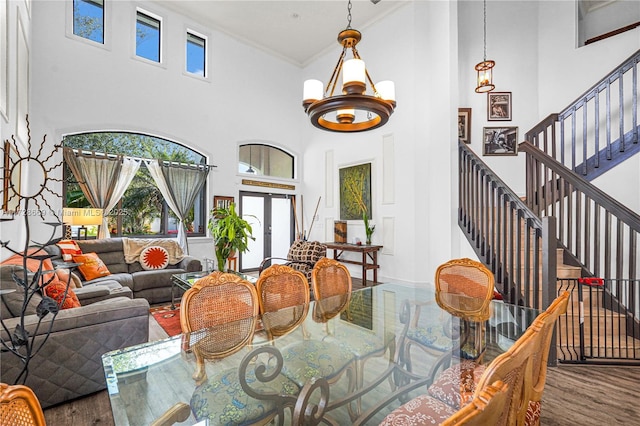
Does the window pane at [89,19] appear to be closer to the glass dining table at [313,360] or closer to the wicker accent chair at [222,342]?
the wicker accent chair at [222,342]

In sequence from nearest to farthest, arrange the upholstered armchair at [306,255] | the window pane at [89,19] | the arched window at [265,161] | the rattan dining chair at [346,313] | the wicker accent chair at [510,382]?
the wicker accent chair at [510,382]
the rattan dining chair at [346,313]
the upholstered armchair at [306,255]
the window pane at [89,19]
the arched window at [265,161]

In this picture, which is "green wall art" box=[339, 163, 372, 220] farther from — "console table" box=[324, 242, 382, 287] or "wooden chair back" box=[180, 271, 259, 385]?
"wooden chair back" box=[180, 271, 259, 385]

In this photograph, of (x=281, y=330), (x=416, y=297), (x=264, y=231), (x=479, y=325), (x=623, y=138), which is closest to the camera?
(x=281, y=330)

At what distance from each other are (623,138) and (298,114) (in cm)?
622

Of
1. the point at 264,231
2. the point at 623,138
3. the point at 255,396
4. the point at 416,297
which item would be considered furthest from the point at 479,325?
the point at 264,231

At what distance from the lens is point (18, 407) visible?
729mm

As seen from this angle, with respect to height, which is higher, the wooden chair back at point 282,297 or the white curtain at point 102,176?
the white curtain at point 102,176

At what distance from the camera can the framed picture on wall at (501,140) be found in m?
5.57

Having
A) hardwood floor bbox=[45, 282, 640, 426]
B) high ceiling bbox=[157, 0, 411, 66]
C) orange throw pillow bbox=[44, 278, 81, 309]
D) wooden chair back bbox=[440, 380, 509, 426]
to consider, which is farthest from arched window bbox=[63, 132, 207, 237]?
wooden chair back bbox=[440, 380, 509, 426]

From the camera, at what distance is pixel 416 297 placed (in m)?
2.69

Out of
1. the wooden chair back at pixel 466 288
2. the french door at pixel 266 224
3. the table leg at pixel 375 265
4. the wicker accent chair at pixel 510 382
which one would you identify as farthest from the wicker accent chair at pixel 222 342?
the french door at pixel 266 224

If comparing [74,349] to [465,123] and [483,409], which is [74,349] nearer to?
[483,409]

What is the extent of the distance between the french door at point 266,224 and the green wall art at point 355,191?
1628mm

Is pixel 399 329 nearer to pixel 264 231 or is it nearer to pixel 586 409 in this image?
pixel 586 409
